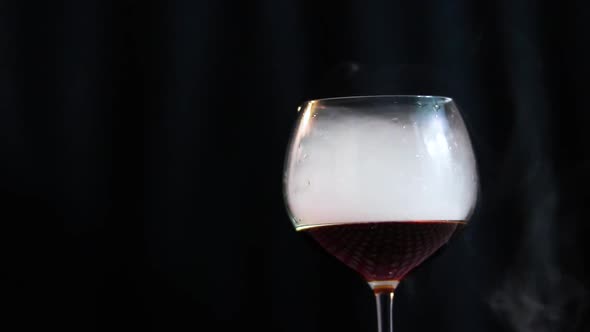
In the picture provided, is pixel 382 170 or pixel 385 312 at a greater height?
pixel 382 170

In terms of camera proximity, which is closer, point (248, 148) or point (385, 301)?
point (385, 301)

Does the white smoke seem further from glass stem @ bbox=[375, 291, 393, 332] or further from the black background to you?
the black background

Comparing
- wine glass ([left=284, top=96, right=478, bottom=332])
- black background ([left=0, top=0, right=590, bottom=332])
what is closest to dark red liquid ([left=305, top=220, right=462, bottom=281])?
wine glass ([left=284, top=96, right=478, bottom=332])

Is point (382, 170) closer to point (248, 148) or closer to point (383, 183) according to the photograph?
point (383, 183)

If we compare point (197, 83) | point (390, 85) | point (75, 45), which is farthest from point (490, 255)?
point (75, 45)

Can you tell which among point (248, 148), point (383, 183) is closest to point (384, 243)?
point (383, 183)

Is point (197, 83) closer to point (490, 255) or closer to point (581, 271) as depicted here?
point (490, 255)

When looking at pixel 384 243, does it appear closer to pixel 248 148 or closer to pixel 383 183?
pixel 383 183

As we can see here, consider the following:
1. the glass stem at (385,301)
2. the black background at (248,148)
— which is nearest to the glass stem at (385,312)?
the glass stem at (385,301)
